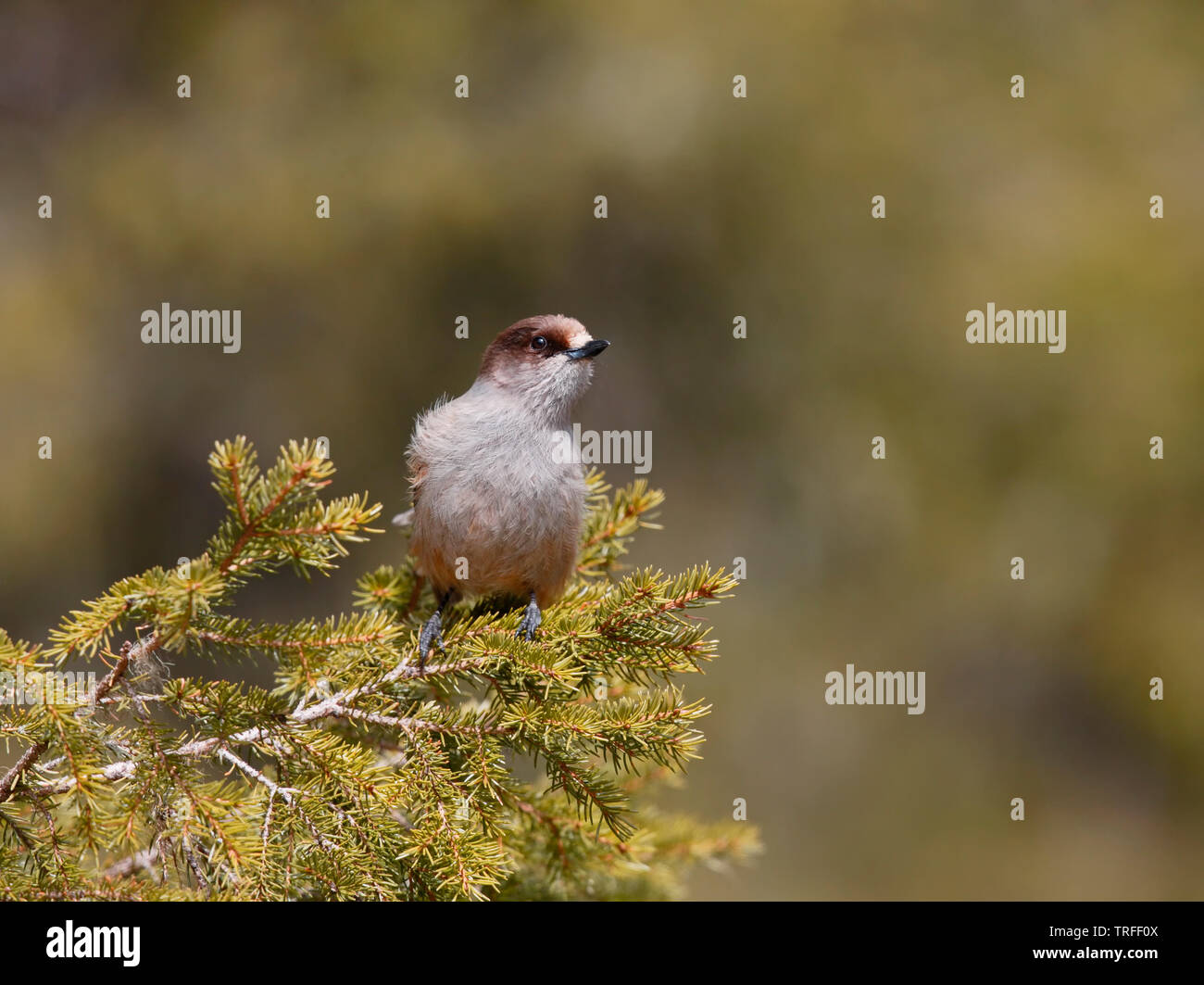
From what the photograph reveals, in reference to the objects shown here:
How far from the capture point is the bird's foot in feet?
7.56

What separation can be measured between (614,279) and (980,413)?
204 cm

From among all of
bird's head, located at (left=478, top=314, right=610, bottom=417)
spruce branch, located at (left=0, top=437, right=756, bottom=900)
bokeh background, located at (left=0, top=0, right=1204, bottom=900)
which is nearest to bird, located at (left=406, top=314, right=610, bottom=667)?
bird's head, located at (left=478, top=314, right=610, bottom=417)

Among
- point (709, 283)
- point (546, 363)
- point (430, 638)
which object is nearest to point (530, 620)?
point (430, 638)

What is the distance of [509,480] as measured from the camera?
112 inches

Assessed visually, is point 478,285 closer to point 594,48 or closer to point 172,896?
point 594,48

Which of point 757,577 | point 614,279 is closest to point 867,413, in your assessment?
point 757,577

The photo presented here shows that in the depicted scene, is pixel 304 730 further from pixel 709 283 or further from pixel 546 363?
pixel 709 283

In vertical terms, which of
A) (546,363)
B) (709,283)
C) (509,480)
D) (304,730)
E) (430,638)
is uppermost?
(709,283)

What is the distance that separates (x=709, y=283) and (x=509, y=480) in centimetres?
321

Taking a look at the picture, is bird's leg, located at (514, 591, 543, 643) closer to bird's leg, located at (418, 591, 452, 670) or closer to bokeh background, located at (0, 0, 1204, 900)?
bird's leg, located at (418, 591, 452, 670)

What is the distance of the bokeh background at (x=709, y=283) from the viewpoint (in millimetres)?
5422

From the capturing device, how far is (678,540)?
612 cm

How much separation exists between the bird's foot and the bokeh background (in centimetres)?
294

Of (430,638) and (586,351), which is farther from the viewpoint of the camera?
(586,351)
